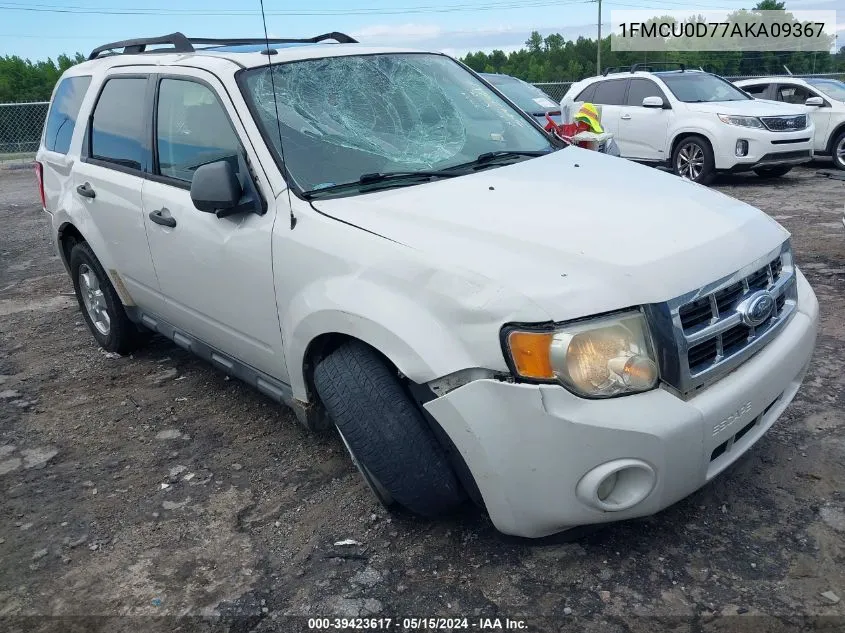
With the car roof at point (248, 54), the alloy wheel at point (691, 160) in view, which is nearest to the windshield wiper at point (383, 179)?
the car roof at point (248, 54)

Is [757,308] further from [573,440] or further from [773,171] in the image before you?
[773,171]

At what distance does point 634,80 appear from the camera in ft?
38.1

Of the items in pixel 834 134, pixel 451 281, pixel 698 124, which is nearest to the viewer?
pixel 451 281

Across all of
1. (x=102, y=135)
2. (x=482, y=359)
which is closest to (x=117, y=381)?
(x=102, y=135)

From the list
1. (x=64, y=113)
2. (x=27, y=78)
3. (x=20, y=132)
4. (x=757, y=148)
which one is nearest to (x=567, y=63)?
(x=27, y=78)

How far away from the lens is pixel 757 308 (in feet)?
8.44

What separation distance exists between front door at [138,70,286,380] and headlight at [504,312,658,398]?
122 cm

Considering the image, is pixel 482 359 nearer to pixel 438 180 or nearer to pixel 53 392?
pixel 438 180

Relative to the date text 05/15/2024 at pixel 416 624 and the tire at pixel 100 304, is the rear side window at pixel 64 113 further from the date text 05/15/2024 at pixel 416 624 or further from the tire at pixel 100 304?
the date text 05/15/2024 at pixel 416 624

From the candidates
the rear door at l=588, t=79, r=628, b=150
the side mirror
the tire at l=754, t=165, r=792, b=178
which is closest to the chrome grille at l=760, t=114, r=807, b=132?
the tire at l=754, t=165, r=792, b=178

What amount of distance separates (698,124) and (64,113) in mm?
8531

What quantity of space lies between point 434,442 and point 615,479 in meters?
0.61

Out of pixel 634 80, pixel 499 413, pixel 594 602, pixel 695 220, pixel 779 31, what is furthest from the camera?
pixel 779 31

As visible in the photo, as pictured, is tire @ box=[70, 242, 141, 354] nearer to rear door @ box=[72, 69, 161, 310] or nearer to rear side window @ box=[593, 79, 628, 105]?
rear door @ box=[72, 69, 161, 310]
